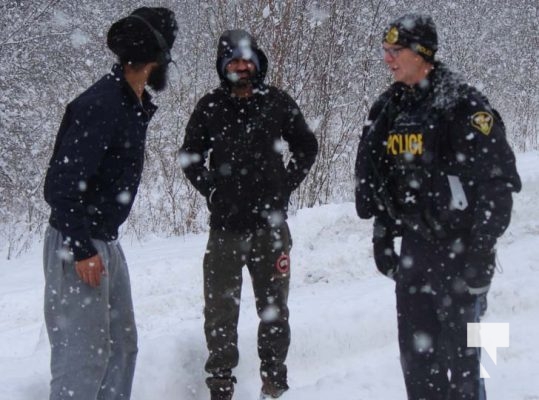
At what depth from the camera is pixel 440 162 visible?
2.86 m

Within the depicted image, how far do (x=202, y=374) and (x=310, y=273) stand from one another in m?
2.66

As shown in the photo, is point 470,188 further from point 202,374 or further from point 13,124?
point 13,124

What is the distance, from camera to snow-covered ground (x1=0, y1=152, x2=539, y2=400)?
4.14 metres

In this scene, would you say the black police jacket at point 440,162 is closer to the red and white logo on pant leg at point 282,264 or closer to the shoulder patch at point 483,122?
the shoulder patch at point 483,122

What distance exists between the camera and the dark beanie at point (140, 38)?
2.79 metres

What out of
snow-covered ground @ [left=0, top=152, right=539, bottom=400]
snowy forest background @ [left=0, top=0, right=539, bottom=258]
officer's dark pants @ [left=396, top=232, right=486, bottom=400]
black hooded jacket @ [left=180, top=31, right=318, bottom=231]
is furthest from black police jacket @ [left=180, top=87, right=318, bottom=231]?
snowy forest background @ [left=0, top=0, right=539, bottom=258]

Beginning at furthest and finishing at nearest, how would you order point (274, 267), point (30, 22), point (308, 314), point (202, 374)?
1. point (30, 22)
2. point (308, 314)
3. point (202, 374)
4. point (274, 267)

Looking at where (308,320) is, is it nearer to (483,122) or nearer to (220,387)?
(220,387)

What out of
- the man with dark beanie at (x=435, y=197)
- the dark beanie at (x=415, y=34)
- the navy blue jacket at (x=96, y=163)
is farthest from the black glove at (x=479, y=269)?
the navy blue jacket at (x=96, y=163)

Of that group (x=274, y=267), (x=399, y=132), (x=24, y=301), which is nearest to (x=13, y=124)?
(x=24, y=301)

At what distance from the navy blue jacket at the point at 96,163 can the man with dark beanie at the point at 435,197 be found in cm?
113

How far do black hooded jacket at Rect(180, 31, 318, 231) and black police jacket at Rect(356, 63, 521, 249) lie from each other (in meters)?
0.80

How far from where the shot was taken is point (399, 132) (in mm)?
2975

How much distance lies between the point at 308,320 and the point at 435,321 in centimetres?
215
